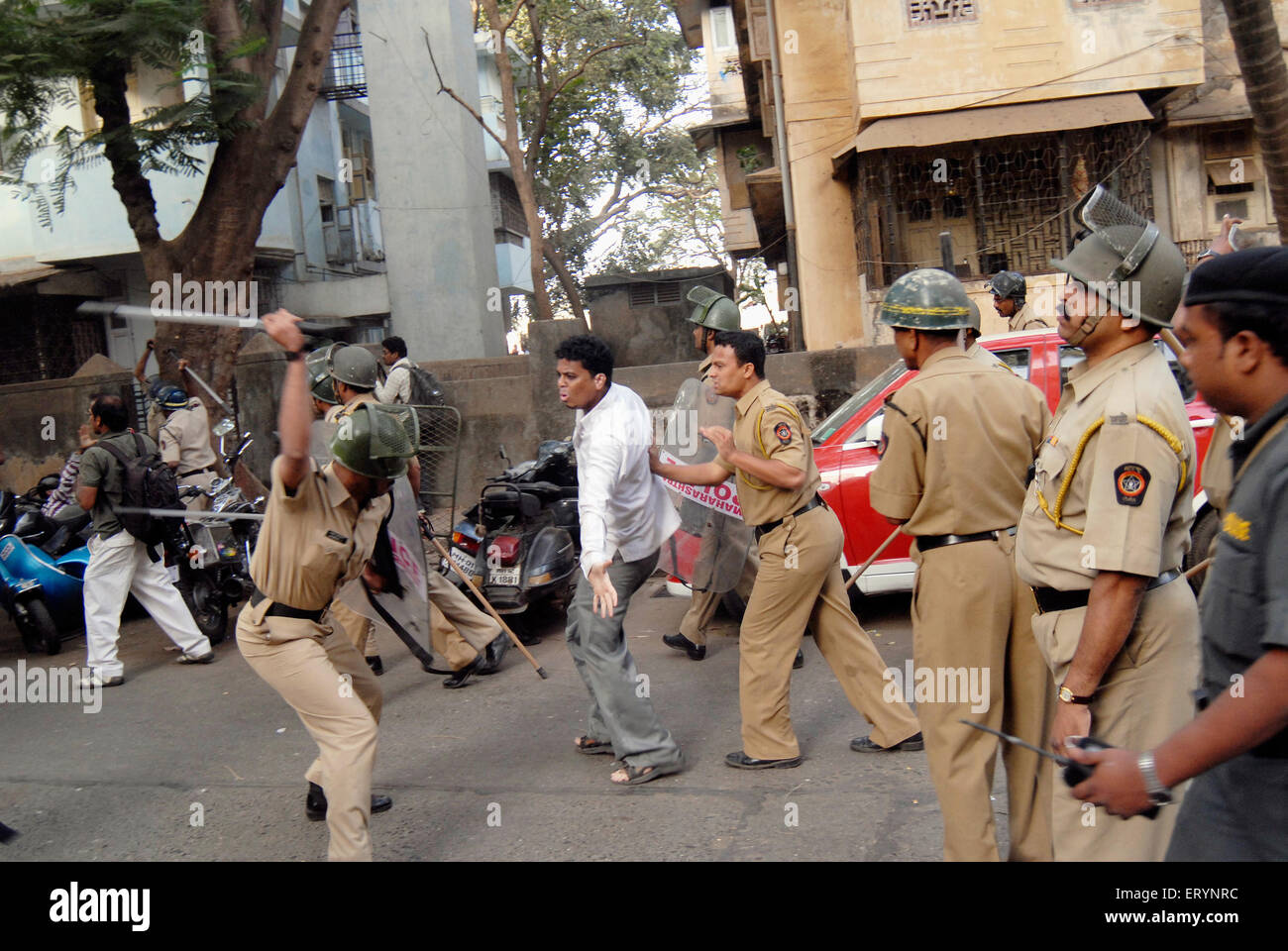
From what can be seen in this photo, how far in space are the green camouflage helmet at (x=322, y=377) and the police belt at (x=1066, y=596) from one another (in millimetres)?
4507

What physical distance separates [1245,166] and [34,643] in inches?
586

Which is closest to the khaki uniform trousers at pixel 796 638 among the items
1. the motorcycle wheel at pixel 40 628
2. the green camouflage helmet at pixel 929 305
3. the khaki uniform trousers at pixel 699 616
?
the green camouflage helmet at pixel 929 305

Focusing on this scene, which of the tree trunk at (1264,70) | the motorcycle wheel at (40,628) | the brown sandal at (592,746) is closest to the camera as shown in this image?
the tree trunk at (1264,70)

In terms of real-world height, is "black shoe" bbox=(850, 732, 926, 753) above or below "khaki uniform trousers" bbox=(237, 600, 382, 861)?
below

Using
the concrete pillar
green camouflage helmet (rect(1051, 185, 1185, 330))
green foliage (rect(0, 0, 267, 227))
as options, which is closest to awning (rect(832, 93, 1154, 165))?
green foliage (rect(0, 0, 267, 227))

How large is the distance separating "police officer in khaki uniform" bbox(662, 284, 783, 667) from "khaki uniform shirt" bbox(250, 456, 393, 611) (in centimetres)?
255

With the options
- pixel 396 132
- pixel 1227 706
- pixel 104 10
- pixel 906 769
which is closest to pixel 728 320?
pixel 906 769

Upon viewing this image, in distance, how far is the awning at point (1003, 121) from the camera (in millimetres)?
13469

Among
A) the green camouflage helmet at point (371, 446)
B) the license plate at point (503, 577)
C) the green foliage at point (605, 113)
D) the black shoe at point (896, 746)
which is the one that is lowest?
the black shoe at point (896, 746)

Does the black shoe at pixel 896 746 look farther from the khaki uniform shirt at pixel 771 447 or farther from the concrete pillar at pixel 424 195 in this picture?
the concrete pillar at pixel 424 195

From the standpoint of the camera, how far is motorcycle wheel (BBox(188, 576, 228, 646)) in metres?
8.21

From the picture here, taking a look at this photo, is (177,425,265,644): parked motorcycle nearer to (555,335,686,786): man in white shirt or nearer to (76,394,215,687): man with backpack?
A: (76,394,215,687): man with backpack

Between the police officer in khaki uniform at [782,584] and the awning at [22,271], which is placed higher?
the awning at [22,271]

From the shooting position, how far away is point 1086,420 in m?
2.79
